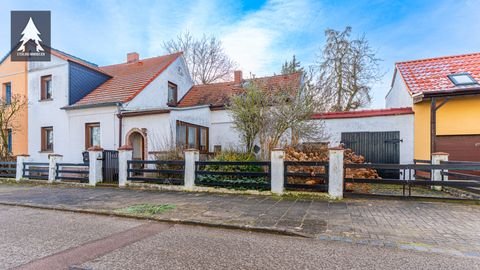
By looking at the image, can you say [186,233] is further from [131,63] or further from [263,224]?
[131,63]

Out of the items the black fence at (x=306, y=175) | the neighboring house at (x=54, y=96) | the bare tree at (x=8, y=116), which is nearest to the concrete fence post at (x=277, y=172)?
the black fence at (x=306, y=175)

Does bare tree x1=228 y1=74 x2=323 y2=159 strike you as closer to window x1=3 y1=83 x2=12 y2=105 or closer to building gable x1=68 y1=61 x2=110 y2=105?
building gable x1=68 y1=61 x2=110 y2=105

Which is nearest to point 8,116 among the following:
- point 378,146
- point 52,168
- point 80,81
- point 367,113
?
point 80,81

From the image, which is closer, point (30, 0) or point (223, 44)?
point (30, 0)

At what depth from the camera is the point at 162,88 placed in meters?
15.0

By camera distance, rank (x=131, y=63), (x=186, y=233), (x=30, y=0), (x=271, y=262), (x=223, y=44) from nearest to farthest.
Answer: (x=271, y=262), (x=186, y=233), (x=30, y=0), (x=131, y=63), (x=223, y=44)

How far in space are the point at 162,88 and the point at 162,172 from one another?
7.49m

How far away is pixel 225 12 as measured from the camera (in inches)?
461

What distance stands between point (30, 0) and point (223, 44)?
16.4 metres

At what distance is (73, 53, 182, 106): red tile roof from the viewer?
42.6 feet

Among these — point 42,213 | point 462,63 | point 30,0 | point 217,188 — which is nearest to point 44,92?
point 30,0

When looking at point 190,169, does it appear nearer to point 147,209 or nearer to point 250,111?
point 147,209

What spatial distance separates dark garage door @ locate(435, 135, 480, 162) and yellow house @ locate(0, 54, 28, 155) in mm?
21138

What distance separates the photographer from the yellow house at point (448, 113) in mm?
9359
